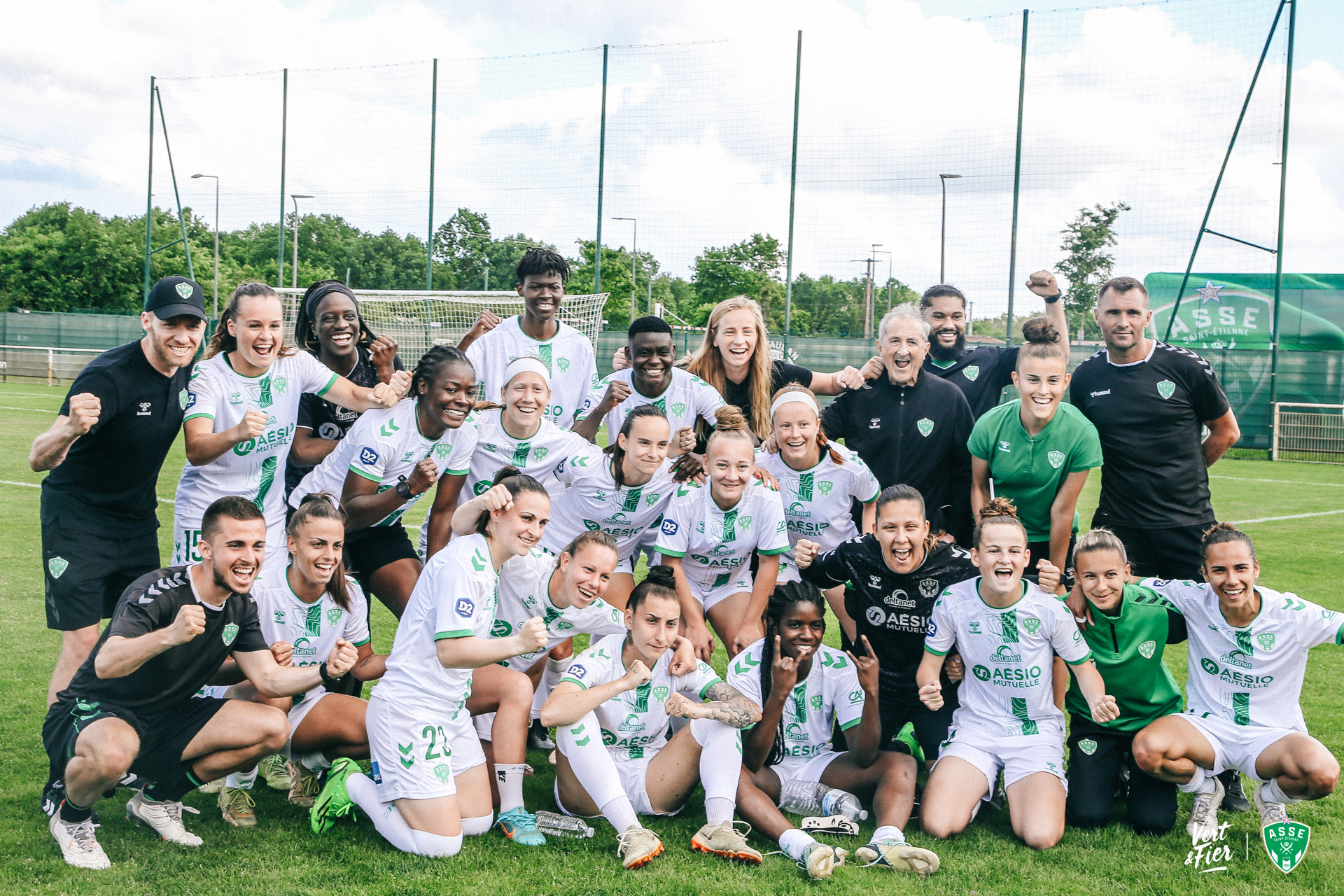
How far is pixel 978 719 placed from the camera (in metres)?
4.29

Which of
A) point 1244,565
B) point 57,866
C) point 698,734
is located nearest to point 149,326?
point 57,866

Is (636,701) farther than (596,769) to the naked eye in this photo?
Yes

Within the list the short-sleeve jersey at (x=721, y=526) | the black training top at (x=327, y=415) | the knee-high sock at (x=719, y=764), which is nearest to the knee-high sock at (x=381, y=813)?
the knee-high sock at (x=719, y=764)

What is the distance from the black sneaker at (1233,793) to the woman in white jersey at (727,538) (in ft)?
6.84

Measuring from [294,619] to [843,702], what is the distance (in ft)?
7.74

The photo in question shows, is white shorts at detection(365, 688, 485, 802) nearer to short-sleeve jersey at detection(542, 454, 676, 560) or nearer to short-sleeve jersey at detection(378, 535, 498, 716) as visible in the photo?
short-sleeve jersey at detection(378, 535, 498, 716)

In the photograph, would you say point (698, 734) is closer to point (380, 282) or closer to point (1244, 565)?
point (1244, 565)

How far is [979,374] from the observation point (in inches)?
241

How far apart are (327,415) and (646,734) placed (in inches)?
93.9

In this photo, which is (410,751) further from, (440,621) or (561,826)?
(561,826)

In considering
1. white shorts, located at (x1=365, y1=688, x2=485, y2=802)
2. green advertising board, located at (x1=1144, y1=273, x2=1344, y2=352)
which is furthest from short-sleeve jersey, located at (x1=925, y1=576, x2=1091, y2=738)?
green advertising board, located at (x1=1144, y1=273, x2=1344, y2=352)

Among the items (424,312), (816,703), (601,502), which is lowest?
(816,703)

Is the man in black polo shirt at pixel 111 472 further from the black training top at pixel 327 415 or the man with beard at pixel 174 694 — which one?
the black training top at pixel 327 415

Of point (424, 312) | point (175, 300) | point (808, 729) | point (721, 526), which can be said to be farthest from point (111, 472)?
point (424, 312)
